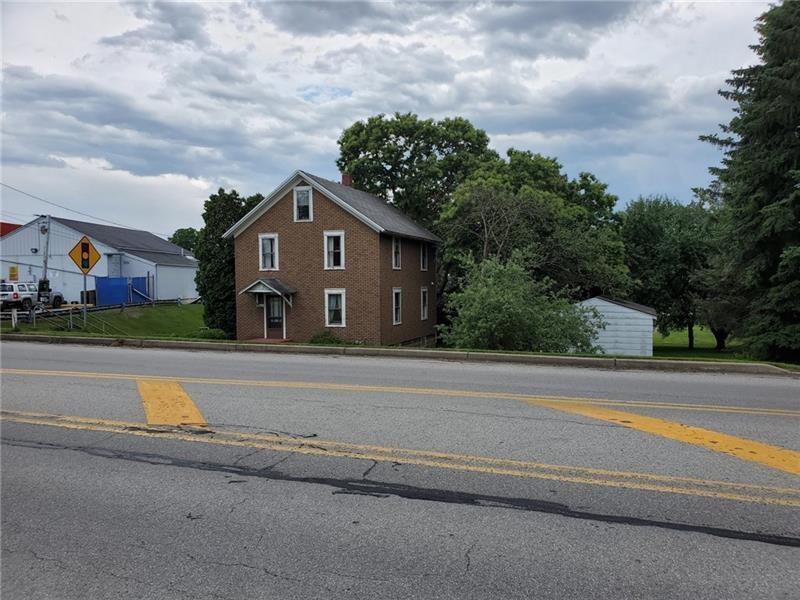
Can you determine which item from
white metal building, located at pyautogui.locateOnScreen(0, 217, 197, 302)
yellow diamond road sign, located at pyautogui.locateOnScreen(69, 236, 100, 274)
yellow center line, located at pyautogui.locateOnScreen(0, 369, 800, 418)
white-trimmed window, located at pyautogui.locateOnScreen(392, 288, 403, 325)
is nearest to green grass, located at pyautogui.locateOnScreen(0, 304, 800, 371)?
white metal building, located at pyautogui.locateOnScreen(0, 217, 197, 302)

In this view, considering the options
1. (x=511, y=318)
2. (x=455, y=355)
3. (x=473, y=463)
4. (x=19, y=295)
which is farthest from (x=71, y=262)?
(x=473, y=463)

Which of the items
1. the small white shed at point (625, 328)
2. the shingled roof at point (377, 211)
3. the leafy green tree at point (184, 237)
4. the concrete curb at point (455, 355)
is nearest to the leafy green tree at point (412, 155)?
the shingled roof at point (377, 211)

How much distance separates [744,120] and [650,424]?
59.0 ft

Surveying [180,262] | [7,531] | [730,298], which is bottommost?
[7,531]

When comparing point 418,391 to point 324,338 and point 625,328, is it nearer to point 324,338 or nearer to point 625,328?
point 324,338

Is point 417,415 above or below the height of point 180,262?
below

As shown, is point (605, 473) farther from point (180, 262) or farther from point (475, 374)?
point (180, 262)

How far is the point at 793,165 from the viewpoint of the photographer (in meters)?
19.3

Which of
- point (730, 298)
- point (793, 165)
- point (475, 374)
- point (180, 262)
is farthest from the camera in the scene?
point (180, 262)

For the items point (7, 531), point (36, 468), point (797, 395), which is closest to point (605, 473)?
point (7, 531)

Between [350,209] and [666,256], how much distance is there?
69.2 ft

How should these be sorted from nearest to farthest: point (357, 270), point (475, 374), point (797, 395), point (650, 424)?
1. point (650, 424)
2. point (797, 395)
3. point (475, 374)
4. point (357, 270)

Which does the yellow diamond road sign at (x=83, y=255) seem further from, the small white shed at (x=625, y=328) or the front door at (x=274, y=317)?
the small white shed at (x=625, y=328)

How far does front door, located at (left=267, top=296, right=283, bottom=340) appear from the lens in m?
29.1
